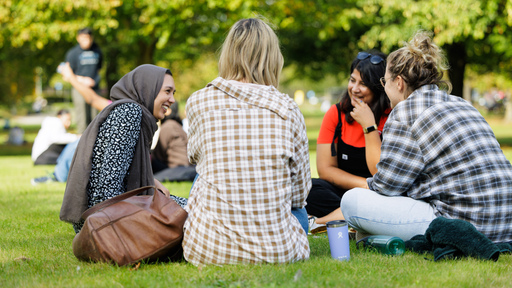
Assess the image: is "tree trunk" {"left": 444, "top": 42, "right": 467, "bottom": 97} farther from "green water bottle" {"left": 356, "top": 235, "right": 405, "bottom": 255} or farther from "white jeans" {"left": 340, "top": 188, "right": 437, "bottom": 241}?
"green water bottle" {"left": 356, "top": 235, "right": 405, "bottom": 255}

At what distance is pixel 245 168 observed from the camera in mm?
3303

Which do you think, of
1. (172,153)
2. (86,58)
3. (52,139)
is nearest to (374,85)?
(172,153)

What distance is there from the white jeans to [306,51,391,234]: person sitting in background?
83 cm

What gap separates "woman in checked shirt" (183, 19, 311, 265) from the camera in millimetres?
3305

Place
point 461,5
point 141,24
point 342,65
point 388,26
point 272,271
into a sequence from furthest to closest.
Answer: point 342,65, point 141,24, point 388,26, point 461,5, point 272,271

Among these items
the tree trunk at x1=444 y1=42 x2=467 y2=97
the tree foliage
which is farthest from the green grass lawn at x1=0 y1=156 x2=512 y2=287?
the tree trunk at x1=444 y1=42 x2=467 y2=97

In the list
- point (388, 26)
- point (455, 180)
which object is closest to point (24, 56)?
point (388, 26)

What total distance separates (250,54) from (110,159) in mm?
1222

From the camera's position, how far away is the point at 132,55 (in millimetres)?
21828

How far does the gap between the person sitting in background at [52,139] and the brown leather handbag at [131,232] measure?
7227mm

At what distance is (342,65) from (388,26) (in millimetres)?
5134

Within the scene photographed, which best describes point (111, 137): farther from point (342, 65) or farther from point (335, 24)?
point (342, 65)

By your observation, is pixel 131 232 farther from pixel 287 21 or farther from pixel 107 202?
pixel 287 21

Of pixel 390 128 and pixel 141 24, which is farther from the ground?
pixel 141 24
